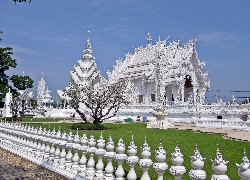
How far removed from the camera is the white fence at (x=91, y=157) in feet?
12.4

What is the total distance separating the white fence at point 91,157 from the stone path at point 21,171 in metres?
0.17

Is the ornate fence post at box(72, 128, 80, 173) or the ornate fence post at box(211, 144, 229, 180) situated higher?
the ornate fence post at box(211, 144, 229, 180)

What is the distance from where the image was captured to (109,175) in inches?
228

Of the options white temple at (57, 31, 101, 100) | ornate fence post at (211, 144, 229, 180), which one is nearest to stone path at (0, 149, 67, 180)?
ornate fence post at (211, 144, 229, 180)

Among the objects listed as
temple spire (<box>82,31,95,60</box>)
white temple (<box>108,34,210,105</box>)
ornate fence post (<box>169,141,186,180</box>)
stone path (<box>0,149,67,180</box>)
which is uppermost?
temple spire (<box>82,31,95,60</box>)

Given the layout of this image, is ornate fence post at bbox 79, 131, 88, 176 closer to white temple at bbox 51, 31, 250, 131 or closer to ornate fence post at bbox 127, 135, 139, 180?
ornate fence post at bbox 127, 135, 139, 180

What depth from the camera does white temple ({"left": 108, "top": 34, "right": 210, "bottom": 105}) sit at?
→ 45719 millimetres

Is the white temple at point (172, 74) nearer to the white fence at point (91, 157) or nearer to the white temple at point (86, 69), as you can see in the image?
the white temple at point (86, 69)

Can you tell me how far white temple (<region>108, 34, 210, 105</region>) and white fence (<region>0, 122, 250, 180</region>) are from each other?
103ft

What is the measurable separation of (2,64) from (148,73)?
24691mm

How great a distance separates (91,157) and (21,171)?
3427 millimetres

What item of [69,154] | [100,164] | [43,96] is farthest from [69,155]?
[43,96]

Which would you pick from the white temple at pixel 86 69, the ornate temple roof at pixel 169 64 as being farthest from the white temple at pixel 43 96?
the ornate temple roof at pixel 169 64

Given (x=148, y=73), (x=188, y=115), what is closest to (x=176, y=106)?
(x=188, y=115)
